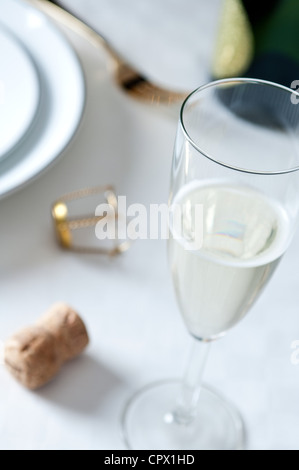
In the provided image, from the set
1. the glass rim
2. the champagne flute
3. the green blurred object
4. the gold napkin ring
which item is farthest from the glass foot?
the green blurred object

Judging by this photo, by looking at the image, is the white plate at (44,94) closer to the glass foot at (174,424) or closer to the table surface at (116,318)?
the table surface at (116,318)

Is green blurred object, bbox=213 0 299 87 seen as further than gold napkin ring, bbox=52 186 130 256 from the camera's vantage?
Yes

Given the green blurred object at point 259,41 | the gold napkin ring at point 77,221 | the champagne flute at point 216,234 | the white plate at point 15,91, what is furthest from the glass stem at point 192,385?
the green blurred object at point 259,41

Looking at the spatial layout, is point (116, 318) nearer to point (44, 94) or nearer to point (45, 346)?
point (45, 346)

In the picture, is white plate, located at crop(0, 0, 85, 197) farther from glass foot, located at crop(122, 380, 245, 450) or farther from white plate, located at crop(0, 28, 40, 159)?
glass foot, located at crop(122, 380, 245, 450)
